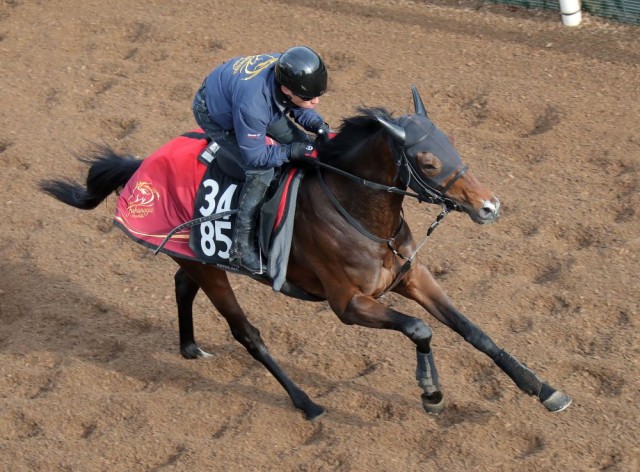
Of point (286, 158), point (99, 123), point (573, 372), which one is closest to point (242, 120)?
point (286, 158)

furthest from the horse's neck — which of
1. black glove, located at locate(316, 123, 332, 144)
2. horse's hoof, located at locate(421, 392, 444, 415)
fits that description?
horse's hoof, located at locate(421, 392, 444, 415)

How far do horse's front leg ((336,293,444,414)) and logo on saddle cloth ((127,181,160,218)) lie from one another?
1.36 meters

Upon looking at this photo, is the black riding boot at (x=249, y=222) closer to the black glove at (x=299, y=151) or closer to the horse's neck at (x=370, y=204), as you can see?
the black glove at (x=299, y=151)

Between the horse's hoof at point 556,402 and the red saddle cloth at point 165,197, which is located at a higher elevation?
the red saddle cloth at point 165,197

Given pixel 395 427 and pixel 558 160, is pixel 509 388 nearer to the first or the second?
pixel 395 427

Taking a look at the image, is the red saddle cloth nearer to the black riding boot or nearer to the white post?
the black riding boot

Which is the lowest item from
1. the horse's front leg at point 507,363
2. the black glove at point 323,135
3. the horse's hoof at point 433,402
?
the horse's hoof at point 433,402

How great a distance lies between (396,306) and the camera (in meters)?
7.34

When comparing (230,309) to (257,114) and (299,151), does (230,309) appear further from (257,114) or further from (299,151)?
(257,114)

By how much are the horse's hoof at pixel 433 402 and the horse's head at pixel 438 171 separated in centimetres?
118

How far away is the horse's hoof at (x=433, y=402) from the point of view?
6.09 m

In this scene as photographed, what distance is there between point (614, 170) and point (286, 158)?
3228 mm

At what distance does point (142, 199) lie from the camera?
667 cm

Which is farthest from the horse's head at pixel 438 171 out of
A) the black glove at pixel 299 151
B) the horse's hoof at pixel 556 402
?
the horse's hoof at pixel 556 402
